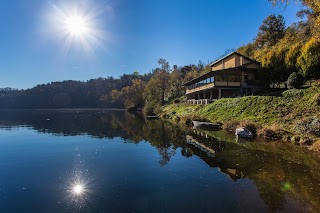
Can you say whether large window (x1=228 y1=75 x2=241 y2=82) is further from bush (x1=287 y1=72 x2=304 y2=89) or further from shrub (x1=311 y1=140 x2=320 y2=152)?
shrub (x1=311 y1=140 x2=320 y2=152)

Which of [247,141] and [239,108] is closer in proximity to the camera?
[247,141]

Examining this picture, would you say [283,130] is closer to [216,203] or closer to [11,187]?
[216,203]

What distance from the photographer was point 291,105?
29.2 metres

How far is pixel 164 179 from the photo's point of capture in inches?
491

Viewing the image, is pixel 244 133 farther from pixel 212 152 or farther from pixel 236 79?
pixel 236 79

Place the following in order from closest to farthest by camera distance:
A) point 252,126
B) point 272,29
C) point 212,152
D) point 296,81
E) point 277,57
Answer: point 212,152, point 252,126, point 296,81, point 277,57, point 272,29

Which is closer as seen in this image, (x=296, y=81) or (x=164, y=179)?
(x=164, y=179)

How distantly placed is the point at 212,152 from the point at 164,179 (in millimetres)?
7121

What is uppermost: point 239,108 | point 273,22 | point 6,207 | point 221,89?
point 273,22

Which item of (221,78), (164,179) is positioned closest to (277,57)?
(221,78)

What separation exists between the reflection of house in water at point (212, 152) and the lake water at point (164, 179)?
59 mm

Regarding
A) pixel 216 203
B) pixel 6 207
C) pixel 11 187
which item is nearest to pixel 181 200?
pixel 216 203

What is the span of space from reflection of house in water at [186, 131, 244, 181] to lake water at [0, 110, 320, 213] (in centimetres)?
6

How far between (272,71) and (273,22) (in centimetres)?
2406
